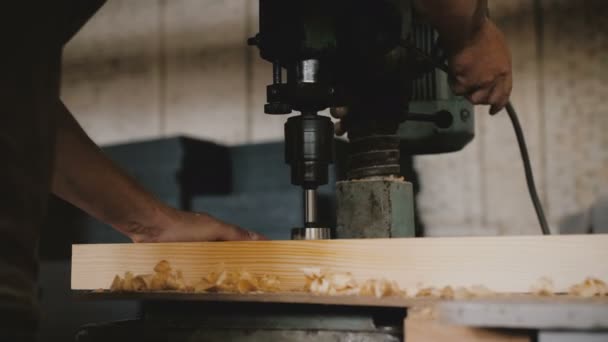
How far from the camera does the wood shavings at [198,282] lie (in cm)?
94

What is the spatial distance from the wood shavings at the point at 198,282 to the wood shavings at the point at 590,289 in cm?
41

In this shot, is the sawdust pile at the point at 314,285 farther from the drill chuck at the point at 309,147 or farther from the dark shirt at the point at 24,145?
the dark shirt at the point at 24,145

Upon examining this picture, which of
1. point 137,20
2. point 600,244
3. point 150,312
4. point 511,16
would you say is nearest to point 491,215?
point 511,16

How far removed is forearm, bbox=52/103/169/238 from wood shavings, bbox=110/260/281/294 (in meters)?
0.18

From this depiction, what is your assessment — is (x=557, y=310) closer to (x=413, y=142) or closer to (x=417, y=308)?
(x=417, y=308)

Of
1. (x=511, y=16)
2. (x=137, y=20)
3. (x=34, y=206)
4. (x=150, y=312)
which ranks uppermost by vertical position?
(x=137, y=20)

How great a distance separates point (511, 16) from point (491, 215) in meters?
0.71

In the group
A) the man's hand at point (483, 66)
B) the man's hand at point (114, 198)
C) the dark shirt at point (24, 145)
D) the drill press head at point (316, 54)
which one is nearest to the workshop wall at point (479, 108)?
the man's hand at point (483, 66)

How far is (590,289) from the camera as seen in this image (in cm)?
80

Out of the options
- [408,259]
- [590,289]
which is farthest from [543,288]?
[408,259]

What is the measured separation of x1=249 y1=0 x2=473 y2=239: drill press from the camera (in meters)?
0.91

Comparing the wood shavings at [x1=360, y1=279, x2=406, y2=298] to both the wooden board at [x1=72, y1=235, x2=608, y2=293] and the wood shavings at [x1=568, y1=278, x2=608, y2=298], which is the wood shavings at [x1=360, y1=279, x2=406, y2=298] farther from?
the wood shavings at [x1=568, y1=278, x2=608, y2=298]

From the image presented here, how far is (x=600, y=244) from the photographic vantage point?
33.4 inches

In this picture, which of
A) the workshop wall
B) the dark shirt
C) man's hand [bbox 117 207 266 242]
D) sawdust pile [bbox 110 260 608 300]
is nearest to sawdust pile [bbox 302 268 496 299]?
sawdust pile [bbox 110 260 608 300]
